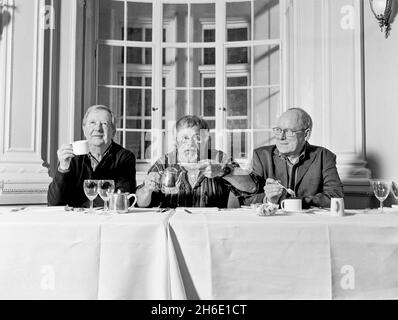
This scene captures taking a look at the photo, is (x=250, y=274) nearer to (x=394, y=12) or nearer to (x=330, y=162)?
(x=330, y=162)

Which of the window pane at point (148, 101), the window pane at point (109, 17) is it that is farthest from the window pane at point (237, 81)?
the window pane at point (109, 17)

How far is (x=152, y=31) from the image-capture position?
13.5 ft

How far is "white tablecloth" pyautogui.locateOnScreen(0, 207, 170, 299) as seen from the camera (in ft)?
4.87

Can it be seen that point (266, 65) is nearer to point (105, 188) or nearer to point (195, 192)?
point (195, 192)

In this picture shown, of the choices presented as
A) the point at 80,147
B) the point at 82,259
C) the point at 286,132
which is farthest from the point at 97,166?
the point at 286,132

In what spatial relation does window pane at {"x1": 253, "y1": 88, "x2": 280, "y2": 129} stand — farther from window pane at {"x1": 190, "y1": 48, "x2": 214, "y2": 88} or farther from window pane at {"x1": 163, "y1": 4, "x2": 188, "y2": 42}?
window pane at {"x1": 163, "y1": 4, "x2": 188, "y2": 42}

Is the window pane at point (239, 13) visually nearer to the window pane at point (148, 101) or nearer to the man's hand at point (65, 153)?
the window pane at point (148, 101)

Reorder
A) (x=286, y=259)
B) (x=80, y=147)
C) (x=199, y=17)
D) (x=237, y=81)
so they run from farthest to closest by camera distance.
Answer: (x=199, y=17) → (x=237, y=81) → (x=80, y=147) → (x=286, y=259)

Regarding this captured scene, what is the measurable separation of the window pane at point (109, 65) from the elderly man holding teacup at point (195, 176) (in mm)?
2087

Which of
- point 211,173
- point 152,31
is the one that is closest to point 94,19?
point 152,31

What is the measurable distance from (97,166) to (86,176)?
83 mm

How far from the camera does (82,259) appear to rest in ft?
4.92

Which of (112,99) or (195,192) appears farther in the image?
(112,99)

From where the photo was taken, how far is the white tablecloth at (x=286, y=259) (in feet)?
4.87
